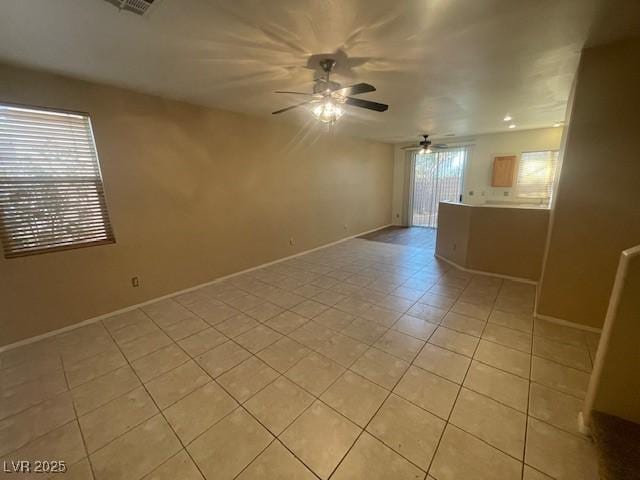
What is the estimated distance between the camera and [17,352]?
2303mm

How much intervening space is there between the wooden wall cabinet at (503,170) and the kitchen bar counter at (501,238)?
7.57 ft

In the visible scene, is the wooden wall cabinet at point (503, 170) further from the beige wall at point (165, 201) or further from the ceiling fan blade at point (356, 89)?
the ceiling fan blade at point (356, 89)

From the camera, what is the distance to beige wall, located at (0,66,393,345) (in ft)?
7.93

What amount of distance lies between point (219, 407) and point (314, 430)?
660 mm

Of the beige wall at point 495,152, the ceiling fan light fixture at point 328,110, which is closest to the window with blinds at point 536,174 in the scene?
the beige wall at point 495,152

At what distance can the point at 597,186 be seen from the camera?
217 centimetres

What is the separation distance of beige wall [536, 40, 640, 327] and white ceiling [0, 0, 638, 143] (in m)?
0.34

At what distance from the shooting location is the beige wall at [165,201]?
2.42 metres

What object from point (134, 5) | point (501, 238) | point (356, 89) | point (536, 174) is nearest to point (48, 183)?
point (134, 5)

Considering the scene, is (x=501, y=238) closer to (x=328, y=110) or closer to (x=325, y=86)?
(x=328, y=110)

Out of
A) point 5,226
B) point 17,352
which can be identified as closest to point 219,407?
point 17,352

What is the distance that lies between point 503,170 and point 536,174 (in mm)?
592

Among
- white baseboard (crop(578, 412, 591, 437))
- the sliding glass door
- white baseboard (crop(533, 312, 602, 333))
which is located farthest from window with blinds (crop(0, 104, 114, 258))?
the sliding glass door

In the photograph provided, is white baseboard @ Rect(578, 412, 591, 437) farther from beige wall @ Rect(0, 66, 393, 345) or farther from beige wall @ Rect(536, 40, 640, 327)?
beige wall @ Rect(0, 66, 393, 345)
